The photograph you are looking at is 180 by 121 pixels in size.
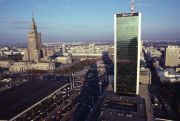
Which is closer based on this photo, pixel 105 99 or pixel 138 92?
pixel 105 99

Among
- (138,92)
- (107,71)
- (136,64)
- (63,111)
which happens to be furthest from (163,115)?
(107,71)

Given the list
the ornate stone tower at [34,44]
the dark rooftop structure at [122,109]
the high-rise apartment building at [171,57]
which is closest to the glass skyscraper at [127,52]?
the dark rooftop structure at [122,109]

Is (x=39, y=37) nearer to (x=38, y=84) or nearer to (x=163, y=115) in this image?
(x=38, y=84)

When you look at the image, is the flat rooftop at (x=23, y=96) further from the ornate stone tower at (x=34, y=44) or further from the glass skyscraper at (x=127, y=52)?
the ornate stone tower at (x=34, y=44)

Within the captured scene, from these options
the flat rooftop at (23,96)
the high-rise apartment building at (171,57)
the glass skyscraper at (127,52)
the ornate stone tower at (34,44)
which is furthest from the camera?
the ornate stone tower at (34,44)

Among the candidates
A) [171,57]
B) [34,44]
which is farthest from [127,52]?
[34,44]

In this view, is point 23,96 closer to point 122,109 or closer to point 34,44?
point 122,109
